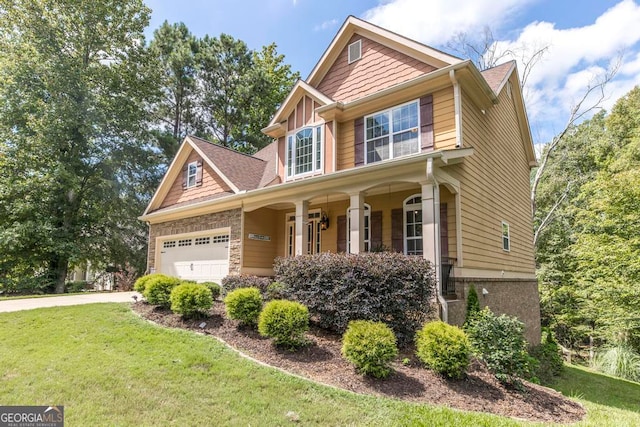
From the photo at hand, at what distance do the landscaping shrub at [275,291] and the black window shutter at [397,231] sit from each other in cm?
360

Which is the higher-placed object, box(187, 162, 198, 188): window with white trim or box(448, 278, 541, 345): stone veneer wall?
box(187, 162, 198, 188): window with white trim

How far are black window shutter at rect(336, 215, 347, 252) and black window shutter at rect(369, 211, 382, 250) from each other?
949 mm

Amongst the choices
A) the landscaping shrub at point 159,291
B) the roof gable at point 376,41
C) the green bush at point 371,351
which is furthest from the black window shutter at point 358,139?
the green bush at point 371,351

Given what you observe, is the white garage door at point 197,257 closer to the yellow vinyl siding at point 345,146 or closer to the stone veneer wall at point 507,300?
the yellow vinyl siding at point 345,146

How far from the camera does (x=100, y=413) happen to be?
391 cm

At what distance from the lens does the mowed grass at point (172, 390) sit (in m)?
3.96

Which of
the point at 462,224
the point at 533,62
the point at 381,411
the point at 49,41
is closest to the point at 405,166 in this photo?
the point at 462,224

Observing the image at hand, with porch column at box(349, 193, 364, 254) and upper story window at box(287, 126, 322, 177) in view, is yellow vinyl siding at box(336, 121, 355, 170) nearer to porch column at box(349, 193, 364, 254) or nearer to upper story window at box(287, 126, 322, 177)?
upper story window at box(287, 126, 322, 177)

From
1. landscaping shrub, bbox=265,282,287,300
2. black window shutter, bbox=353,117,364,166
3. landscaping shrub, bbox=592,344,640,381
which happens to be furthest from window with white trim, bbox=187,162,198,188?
landscaping shrub, bbox=592,344,640,381

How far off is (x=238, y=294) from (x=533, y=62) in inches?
823

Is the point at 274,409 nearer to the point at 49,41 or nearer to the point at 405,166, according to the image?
the point at 405,166

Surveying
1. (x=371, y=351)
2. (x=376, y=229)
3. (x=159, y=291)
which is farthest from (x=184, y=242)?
(x=371, y=351)

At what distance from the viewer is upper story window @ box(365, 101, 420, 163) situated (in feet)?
31.7

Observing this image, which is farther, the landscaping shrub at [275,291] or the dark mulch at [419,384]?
the landscaping shrub at [275,291]
